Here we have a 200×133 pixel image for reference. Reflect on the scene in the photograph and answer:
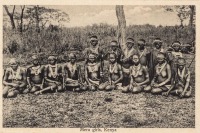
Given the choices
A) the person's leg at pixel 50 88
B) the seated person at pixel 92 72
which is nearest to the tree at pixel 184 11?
the seated person at pixel 92 72

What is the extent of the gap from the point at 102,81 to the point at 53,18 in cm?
98

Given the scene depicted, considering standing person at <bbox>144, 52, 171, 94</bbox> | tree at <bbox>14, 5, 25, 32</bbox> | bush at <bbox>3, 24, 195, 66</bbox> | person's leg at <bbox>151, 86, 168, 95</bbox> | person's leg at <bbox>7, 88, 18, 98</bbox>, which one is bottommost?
person's leg at <bbox>7, 88, 18, 98</bbox>

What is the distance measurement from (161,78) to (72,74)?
1.10 meters

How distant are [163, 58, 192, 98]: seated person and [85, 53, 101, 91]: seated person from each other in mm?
879

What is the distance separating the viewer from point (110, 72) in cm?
684

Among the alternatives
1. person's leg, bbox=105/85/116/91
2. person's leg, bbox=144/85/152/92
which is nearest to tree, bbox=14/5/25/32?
person's leg, bbox=105/85/116/91

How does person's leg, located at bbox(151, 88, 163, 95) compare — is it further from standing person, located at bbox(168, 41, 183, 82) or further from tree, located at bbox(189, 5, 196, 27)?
tree, located at bbox(189, 5, 196, 27)

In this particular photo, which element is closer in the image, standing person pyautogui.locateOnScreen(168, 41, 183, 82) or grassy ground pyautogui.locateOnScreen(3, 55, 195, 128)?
grassy ground pyautogui.locateOnScreen(3, 55, 195, 128)

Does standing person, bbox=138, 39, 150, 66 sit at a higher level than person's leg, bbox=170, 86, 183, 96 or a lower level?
higher

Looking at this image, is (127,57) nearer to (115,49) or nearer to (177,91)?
(115,49)

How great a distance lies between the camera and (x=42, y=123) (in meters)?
6.75

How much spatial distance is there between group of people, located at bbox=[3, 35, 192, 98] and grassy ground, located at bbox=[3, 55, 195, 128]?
10 centimetres

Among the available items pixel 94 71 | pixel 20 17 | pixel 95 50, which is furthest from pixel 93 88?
pixel 20 17

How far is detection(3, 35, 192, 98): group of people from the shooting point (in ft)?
22.4
